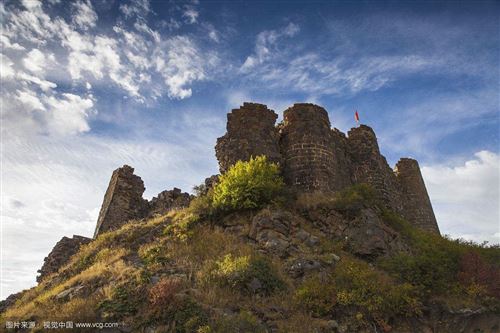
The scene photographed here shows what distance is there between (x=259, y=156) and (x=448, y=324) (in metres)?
11.9

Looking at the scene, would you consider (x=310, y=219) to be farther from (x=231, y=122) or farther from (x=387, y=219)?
(x=231, y=122)

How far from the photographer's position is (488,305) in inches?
555

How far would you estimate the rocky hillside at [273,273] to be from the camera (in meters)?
12.0

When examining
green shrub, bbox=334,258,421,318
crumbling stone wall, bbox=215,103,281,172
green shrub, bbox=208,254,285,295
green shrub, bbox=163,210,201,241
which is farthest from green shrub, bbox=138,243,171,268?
green shrub, bbox=334,258,421,318

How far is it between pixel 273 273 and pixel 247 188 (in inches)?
217

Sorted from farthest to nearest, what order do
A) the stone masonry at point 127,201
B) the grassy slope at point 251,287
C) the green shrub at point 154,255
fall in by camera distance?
the stone masonry at point 127,201 → the green shrub at point 154,255 → the grassy slope at point 251,287

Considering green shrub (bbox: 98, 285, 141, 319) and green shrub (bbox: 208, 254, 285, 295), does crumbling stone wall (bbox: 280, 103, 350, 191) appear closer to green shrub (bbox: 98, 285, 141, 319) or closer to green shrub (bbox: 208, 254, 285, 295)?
green shrub (bbox: 208, 254, 285, 295)

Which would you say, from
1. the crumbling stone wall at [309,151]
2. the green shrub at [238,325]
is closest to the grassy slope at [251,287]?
the green shrub at [238,325]

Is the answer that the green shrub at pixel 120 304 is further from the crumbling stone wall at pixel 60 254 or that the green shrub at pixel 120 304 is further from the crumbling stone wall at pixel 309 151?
the crumbling stone wall at pixel 60 254

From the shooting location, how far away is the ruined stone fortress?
2169cm

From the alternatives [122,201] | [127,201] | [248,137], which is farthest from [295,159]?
[122,201]

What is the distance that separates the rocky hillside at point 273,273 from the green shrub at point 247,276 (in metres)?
0.04

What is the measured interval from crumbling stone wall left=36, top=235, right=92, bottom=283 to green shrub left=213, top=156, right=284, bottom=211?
11444 millimetres

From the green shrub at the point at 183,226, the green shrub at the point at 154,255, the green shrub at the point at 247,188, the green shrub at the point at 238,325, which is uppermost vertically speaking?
the green shrub at the point at 247,188
